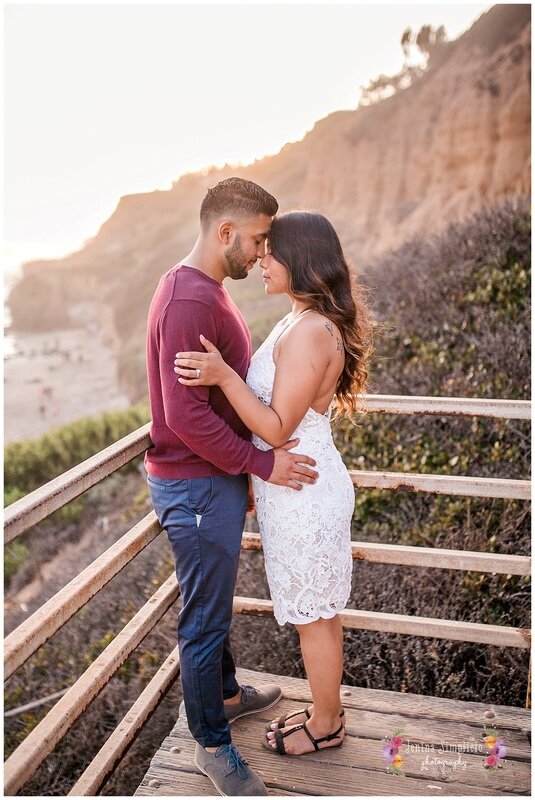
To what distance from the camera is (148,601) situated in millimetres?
2430

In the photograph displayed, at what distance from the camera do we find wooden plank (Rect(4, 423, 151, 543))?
60.6 inches

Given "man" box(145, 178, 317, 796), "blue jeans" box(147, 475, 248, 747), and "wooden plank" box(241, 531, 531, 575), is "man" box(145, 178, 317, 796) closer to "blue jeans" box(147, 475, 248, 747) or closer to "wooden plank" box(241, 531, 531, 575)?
"blue jeans" box(147, 475, 248, 747)

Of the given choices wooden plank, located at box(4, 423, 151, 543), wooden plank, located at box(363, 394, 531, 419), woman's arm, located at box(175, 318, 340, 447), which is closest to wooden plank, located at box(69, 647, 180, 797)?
wooden plank, located at box(4, 423, 151, 543)

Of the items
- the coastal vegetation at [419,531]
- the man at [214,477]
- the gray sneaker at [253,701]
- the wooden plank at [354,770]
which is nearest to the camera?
the man at [214,477]

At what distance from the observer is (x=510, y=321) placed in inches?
215

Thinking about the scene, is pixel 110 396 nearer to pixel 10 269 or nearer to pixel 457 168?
pixel 457 168

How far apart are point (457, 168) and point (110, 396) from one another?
66.5ft

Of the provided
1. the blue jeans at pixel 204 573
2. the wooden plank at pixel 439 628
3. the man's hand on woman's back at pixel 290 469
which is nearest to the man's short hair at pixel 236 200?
the man's hand on woman's back at pixel 290 469

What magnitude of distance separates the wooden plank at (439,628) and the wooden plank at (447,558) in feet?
0.82

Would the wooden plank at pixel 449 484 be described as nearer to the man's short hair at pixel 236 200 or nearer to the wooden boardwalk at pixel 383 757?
the wooden boardwalk at pixel 383 757

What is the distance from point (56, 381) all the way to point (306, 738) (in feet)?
124

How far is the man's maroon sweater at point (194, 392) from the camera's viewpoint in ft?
6.31

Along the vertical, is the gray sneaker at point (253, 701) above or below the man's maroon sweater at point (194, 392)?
below

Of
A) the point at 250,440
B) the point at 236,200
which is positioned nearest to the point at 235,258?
the point at 236,200
